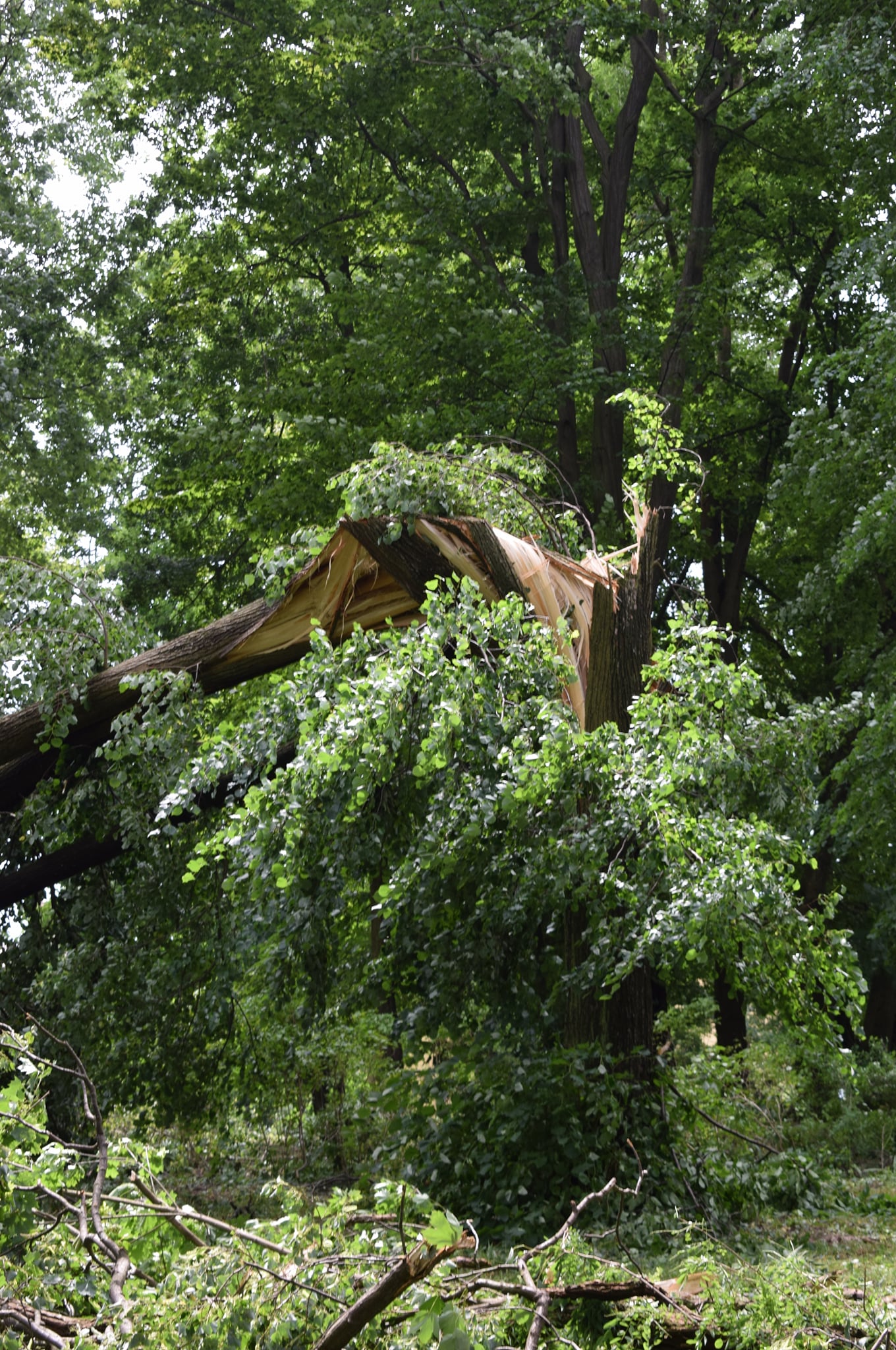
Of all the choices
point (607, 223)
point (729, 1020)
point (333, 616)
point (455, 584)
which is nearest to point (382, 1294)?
point (455, 584)

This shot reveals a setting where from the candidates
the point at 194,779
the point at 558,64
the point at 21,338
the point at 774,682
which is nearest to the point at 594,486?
the point at 558,64

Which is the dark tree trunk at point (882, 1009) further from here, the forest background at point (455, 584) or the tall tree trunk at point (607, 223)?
the tall tree trunk at point (607, 223)

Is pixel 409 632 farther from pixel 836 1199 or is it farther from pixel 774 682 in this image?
pixel 774 682

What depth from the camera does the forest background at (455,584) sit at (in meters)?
5.10

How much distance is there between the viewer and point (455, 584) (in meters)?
6.11

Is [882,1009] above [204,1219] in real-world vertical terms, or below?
below

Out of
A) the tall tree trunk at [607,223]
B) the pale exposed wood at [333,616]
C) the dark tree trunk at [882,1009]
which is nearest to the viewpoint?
the pale exposed wood at [333,616]

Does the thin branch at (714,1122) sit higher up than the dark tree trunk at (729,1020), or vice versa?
the thin branch at (714,1122)

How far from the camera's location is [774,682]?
1510 cm

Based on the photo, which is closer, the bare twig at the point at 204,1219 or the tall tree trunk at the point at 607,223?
the bare twig at the point at 204,1219

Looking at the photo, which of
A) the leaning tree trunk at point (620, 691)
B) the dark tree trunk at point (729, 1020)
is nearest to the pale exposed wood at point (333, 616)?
the leaning tree trunk at point (620, 691)

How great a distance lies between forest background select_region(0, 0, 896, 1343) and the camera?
16.7 feet

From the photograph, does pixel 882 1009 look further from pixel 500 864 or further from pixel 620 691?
pixel 500 864

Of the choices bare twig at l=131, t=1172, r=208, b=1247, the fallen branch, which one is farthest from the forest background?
the fallen branch
